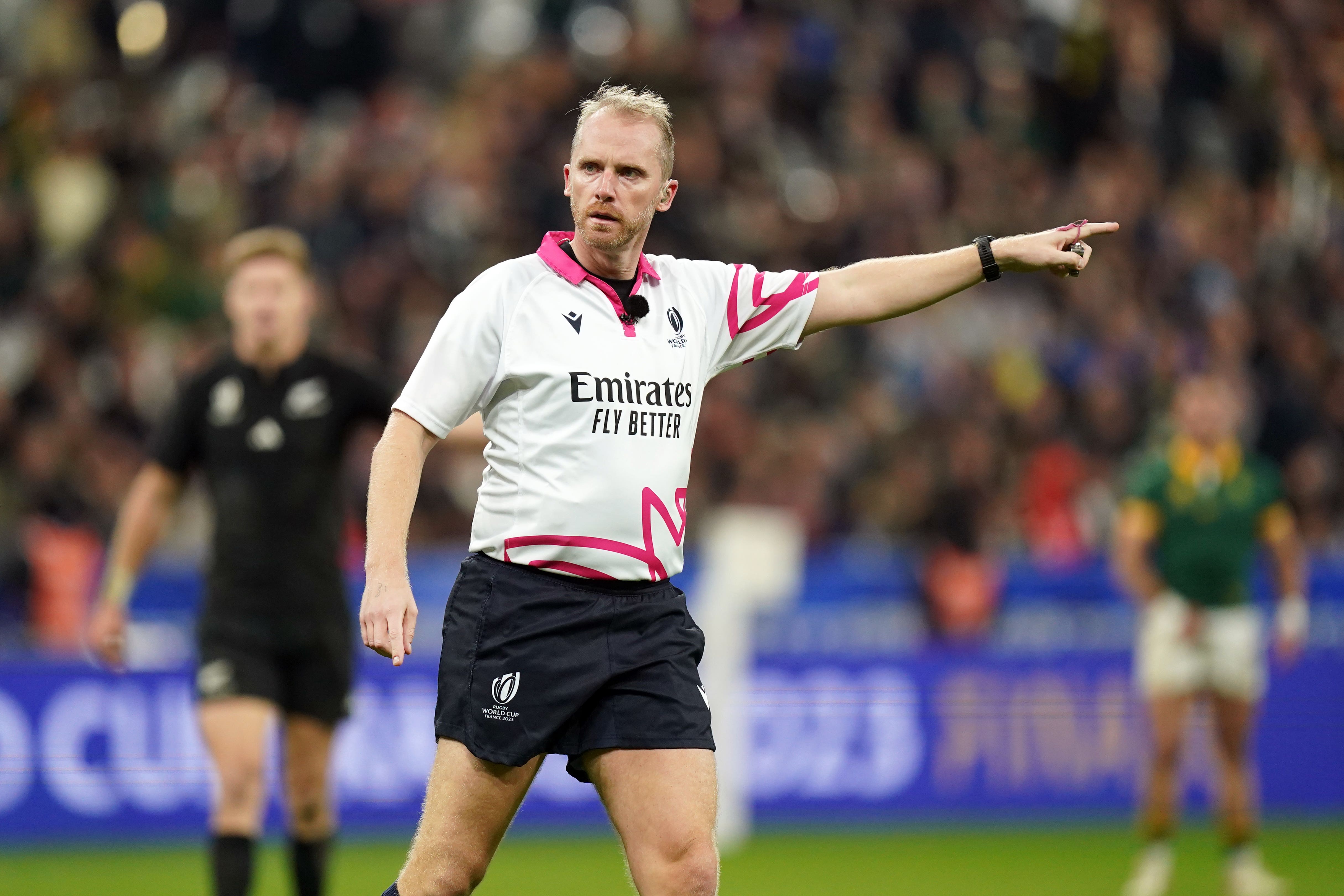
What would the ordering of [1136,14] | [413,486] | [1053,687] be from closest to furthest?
[413,486], [1053,687], [1136,14]

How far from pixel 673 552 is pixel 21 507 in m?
9.31

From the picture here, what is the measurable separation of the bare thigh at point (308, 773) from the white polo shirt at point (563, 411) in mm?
2649

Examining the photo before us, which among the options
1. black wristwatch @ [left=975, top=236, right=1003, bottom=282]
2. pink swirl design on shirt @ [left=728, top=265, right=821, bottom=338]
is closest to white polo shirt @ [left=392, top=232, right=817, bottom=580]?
pink swirl design on shirt @ [left=728, top=265, right=821, bottom=338]

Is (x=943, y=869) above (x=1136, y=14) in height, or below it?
below

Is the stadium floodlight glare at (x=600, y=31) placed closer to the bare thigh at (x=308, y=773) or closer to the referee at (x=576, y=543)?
the bare thigh at (x=308, y=773)

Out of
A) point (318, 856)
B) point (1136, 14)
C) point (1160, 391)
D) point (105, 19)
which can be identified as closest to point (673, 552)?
point (318, 856)

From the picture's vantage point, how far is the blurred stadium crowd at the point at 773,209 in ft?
47.0

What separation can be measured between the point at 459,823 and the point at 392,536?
0.78 metres

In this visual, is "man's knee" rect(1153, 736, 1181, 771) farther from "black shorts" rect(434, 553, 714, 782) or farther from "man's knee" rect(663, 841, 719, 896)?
"man's knee" rect(663, 841, 719, 896)

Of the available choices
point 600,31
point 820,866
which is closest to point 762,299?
point 820,866

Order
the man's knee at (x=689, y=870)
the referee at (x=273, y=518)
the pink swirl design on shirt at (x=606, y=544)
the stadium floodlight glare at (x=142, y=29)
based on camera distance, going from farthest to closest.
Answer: the stadium floodlight glare at (x=142, y=29) → the referee at (x=273, y=518) → the pink swirl design on shirt at (x=606, y=544) → the man's knee at (x=689, y=870)

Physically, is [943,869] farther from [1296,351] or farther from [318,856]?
[1296,351]

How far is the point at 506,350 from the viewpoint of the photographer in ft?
15.6

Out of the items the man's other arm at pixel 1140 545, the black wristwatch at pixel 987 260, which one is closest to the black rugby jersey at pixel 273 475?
the black wristwatch at pixel 987 260
